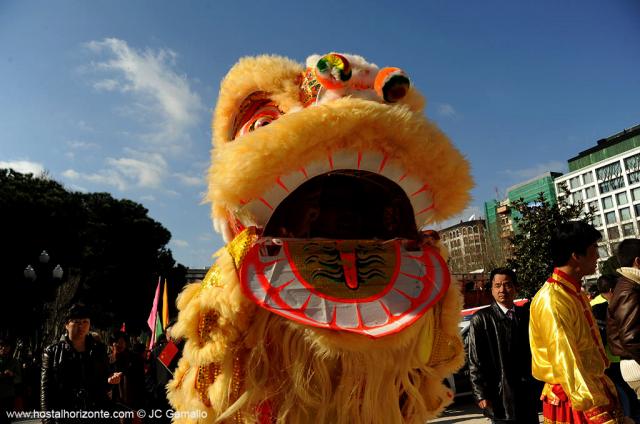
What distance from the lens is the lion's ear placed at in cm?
182

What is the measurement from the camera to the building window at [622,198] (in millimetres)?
60812

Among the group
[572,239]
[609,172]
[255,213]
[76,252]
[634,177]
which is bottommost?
[572,239]

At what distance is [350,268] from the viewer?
1.56 meters

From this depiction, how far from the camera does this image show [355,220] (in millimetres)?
1798

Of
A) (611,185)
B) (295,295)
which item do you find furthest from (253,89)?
(611,185)

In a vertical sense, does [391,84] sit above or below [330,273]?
above

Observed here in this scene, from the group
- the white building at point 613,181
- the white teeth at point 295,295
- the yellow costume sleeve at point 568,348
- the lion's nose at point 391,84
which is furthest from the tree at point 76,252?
the white building at point 613,181

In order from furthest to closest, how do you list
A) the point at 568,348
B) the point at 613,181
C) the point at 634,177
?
1. the point at 613,181
2. the point at 634,177
3. the point at 568,348

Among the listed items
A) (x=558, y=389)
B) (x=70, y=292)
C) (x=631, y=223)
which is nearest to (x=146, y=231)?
(x=70, y=292)

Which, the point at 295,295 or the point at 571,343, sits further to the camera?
the point at 571,343

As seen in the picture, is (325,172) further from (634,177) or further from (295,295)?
(634,177)

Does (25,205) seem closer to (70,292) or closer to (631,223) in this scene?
(70,292)

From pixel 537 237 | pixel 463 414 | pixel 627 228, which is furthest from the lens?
pixel 627 228

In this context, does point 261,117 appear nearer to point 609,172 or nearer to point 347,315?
point 347,315
